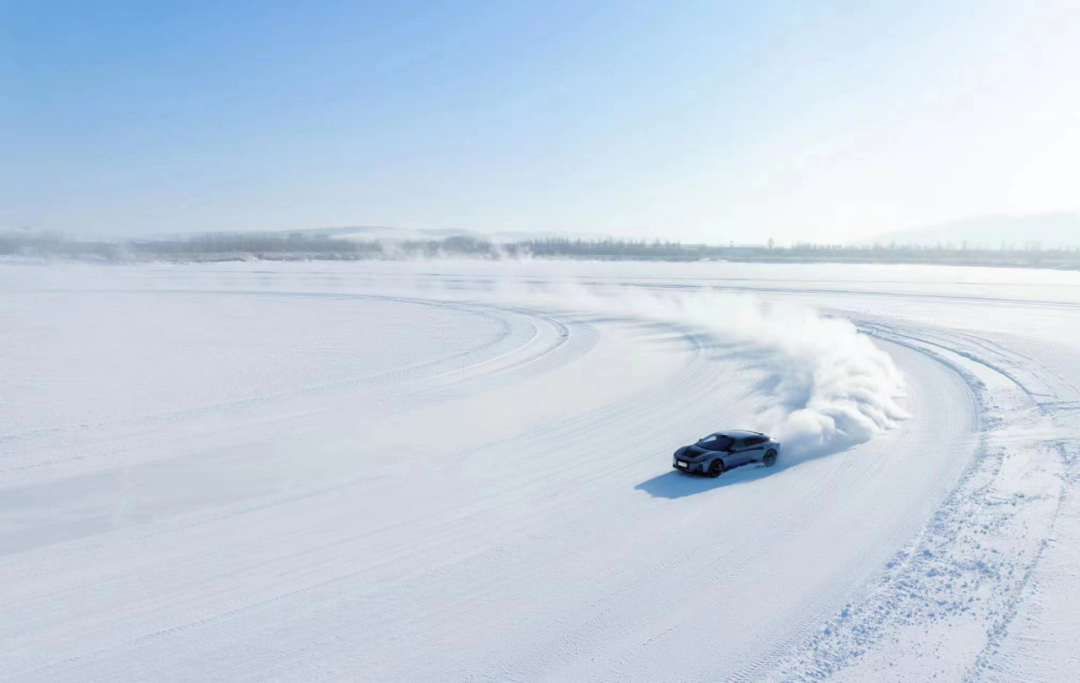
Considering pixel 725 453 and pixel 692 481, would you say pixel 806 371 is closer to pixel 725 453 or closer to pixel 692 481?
pixel 725 453

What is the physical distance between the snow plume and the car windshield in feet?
7.02

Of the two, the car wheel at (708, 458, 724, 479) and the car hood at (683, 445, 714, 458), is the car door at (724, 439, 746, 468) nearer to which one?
the car wheel at (708, 458, 724, 479)

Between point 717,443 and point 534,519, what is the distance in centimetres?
581

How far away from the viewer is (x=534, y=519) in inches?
547

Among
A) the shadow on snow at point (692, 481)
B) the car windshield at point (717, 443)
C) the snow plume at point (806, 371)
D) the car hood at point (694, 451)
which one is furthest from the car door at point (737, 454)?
the snow plume at point (806, 371)

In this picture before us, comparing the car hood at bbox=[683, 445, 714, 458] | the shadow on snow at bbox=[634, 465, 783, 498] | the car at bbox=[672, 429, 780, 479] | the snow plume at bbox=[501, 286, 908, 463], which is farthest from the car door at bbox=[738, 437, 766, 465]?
the snow plume at bbox=[501, 286, 908, 463]

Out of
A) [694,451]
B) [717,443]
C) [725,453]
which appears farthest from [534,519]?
[717,443]

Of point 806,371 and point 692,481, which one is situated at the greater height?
point 806,371

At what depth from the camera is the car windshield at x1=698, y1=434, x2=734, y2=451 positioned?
17.0 metres

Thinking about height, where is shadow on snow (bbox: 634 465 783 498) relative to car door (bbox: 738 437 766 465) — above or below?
below

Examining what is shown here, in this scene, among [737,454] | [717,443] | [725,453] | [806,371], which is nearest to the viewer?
[725,453]

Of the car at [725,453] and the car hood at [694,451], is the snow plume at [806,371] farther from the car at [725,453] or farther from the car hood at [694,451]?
the car hood at [694,451]

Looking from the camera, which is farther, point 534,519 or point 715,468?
point 715,468

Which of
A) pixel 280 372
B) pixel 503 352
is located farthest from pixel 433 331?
pixel 280 372
